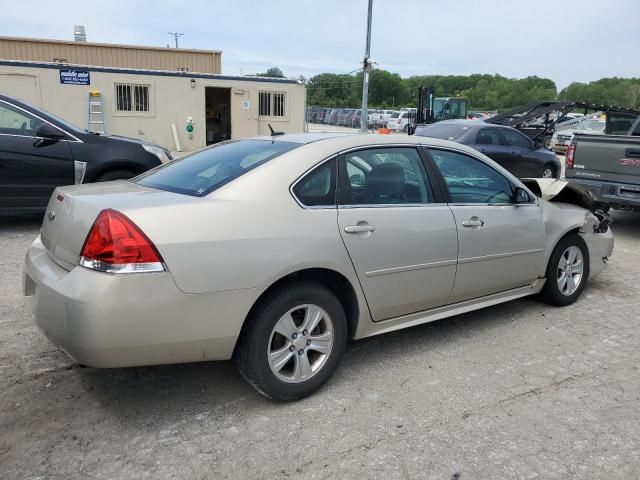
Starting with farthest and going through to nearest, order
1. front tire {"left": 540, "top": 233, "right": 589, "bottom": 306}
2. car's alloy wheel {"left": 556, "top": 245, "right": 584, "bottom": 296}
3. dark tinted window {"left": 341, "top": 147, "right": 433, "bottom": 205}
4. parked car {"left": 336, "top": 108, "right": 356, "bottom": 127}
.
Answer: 1. parked car {"left": 336, "top": 108, "right": 356, "bottom": 127}
2. car's alloy wheel {"left": 556, "top": 245, "right": 584, "bottom": 296}
3. front tire {"left": 540, "top": 233, "right": 589, "bottom": 306}
4. dark tinted window {"left": 341, "top": 147, "right": 433, "bottom": 205}

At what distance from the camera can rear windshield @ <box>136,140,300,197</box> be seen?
130 inches

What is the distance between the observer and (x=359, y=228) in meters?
3.36

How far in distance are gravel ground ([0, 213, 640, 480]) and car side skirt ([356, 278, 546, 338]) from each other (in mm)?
261

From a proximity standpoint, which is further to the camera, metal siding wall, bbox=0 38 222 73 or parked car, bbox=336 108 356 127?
parked car, bbox=336 108 356 127

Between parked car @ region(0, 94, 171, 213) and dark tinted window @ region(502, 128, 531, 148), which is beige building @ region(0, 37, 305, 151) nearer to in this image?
dark tinted window @ region(502, 128, 531, 148)

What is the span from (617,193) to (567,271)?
11.7ft

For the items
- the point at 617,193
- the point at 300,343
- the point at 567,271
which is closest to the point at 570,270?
the point at 567,271

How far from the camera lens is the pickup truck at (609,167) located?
7664 mm

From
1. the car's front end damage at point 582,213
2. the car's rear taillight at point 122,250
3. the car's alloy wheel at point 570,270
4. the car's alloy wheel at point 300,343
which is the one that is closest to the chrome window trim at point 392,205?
the car's alloy wheel at point 300,343

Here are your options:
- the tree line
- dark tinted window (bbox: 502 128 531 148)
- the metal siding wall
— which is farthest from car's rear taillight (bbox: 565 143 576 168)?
the tree line

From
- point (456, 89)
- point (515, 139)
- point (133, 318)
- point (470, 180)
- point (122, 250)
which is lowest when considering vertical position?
point (133, 318)

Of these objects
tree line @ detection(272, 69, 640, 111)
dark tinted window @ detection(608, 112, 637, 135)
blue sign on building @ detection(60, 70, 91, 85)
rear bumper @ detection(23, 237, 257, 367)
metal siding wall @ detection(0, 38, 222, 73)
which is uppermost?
tree line @ detection(272, 69, 640, 111)

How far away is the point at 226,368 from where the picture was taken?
144 inches

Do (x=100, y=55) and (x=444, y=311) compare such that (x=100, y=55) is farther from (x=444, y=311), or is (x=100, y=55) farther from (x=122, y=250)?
(x=122, y=250)
